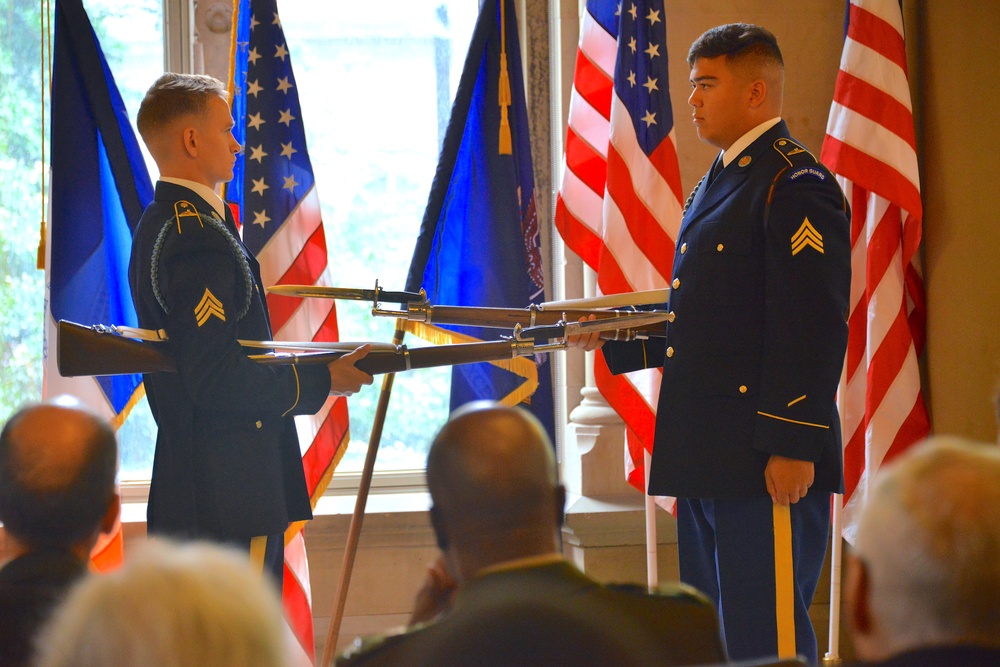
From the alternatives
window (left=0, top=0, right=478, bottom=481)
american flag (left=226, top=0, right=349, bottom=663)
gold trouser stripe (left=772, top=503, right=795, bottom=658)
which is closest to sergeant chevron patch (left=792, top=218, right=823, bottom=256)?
gold trouser stripe (left=772, top=503, right=795, bottom=658)

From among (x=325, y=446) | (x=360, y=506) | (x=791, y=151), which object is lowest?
(x=360, y=506)

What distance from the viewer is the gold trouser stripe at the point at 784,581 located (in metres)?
2.20

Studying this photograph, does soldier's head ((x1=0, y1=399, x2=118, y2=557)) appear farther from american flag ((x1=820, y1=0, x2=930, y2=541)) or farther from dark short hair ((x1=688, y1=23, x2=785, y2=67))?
american flag ((x1=820, y1=0, x2=930, y2=541))

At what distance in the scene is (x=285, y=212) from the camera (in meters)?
3.27

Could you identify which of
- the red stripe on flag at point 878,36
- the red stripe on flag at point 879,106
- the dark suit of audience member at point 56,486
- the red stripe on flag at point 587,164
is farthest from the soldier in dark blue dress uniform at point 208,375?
the red stripe on flag at point 878,36

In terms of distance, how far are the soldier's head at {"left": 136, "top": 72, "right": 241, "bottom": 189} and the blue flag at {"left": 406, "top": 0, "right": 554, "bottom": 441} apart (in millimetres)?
980

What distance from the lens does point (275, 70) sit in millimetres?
3332

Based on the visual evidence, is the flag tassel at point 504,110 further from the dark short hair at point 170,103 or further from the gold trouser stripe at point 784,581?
the gold trouser stripe at point 784,581

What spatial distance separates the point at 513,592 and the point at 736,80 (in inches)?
67.0

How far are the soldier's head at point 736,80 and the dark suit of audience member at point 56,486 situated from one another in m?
1.62

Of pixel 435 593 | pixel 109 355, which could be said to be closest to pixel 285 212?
pixel 109 355

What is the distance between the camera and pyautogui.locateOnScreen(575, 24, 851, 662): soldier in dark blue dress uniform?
2188mm

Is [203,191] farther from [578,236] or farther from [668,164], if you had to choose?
[668,164]

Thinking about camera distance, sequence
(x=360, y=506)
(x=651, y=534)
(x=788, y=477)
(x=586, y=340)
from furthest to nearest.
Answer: (x=651, y=534) → (x=360, y=506) → (x=586, y=340) → (x=788, y=477)
